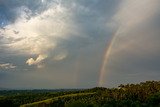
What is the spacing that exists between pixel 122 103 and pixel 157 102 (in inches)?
944

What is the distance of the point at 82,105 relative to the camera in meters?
179

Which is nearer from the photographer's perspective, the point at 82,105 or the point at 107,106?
the point at 82,105

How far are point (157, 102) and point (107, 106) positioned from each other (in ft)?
105

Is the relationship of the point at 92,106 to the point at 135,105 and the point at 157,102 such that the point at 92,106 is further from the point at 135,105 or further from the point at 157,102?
the point at 157,102

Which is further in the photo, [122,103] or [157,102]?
[122,103]

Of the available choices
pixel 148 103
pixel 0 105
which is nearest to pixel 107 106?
pixel 148 103

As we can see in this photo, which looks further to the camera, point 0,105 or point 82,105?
point 0,105

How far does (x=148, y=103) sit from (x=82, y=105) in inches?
1680

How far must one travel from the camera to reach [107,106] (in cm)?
19362

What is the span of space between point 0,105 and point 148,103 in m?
97.4

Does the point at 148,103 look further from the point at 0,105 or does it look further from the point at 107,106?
the point at 0,105

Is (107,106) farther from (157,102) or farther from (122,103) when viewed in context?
(157,102)

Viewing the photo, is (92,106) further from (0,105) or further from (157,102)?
(0,105)

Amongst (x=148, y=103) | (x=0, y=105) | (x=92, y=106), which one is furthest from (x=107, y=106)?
(x=0, y=105)
